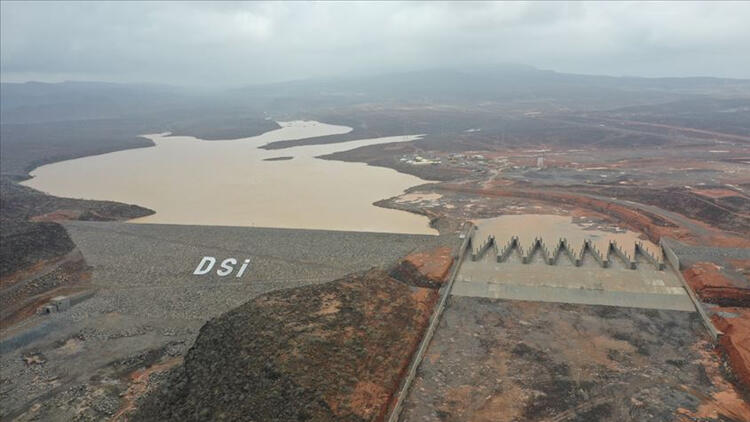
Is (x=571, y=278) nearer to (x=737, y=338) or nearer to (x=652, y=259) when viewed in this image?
(x=652, y=259)

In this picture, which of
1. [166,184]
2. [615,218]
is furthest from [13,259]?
[615,218]

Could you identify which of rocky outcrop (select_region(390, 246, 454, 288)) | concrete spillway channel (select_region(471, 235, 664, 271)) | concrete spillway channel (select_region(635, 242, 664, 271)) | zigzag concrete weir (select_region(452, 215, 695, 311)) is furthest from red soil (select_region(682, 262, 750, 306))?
rocky outcrop (select_region(390, 246, 454, 288))

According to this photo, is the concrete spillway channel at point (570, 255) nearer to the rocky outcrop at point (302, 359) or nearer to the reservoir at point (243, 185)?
the rocky outcrop at point (302, 359)

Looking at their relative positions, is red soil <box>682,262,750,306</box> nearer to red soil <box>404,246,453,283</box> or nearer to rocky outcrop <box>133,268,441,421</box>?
red soil <box>404,246,453,283</box>

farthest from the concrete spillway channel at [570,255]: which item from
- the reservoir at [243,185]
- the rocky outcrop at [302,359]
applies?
the reservoir at [243,185]

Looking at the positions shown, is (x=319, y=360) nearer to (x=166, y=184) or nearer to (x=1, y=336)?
(x=1, y=336)

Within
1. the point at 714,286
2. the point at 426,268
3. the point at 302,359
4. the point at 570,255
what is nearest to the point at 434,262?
the point at 426,268
